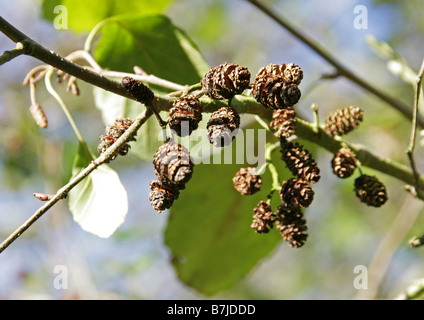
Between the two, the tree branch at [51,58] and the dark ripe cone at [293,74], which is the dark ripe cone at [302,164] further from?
the tree branch at [51,58]

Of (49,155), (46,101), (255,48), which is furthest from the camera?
(255,48)

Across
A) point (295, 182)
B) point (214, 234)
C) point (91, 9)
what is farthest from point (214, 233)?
point (91, 9)

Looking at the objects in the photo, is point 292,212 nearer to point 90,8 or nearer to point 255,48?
point 90,8

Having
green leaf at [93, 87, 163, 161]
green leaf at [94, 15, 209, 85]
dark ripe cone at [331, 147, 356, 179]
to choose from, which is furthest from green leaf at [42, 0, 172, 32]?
dark ripe cone at [331, 147, 356, 179]

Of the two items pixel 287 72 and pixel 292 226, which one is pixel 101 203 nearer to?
pixel 292 226

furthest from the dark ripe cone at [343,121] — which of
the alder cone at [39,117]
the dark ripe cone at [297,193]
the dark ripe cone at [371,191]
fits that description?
the alder cone at [39,117]
